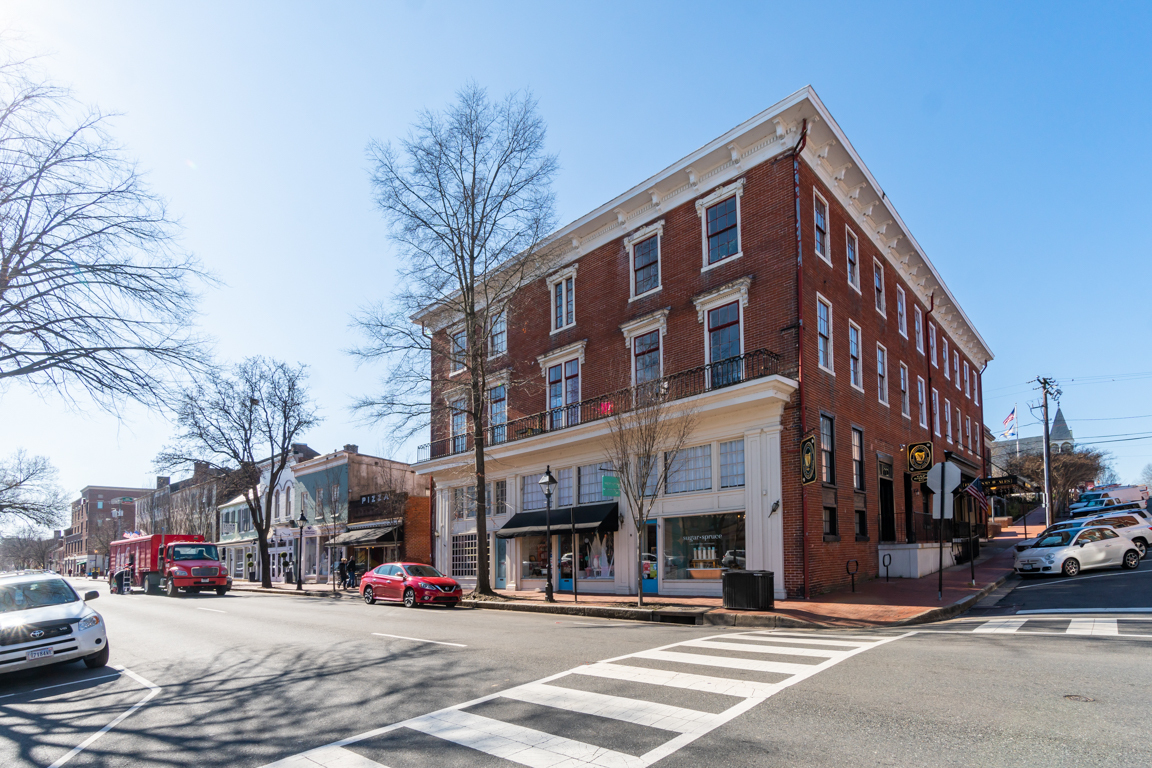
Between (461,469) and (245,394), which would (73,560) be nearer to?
(245,394)

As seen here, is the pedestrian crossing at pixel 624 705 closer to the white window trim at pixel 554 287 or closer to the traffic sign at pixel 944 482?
the traffic sign at pixel 944 482

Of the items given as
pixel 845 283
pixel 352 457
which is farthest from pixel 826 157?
pixel 352 457

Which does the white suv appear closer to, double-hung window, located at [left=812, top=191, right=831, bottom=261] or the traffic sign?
the traffic sign

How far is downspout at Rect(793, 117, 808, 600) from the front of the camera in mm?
18078

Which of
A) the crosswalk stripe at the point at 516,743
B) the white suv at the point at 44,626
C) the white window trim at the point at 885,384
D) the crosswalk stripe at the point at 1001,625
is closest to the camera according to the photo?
the crosswalk stripe at the point at 516,743

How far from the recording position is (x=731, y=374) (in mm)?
20562

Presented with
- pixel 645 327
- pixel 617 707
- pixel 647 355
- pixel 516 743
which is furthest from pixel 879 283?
pixel 516 743

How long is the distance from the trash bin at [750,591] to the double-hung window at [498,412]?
1419 cm

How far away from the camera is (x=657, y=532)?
21453 millimetres

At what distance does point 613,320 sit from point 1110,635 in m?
16.9

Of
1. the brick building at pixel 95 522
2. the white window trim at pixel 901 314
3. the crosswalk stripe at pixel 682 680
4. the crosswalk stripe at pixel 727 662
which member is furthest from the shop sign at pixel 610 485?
the brick building at pixel 95 522

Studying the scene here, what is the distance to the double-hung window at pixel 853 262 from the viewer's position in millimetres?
23766

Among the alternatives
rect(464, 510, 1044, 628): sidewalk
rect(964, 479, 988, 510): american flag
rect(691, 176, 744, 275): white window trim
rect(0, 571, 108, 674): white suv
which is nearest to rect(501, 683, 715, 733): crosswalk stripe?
rect(0, 571, 108, 674): white suv

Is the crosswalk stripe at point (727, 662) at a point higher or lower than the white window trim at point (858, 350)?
lower
